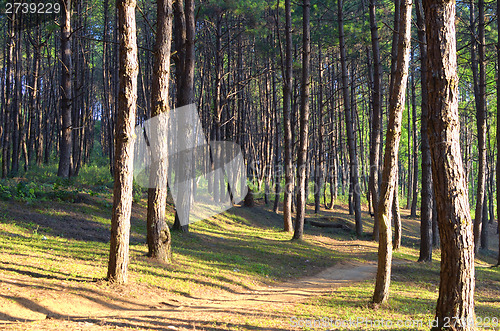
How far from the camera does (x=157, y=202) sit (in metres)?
9.09

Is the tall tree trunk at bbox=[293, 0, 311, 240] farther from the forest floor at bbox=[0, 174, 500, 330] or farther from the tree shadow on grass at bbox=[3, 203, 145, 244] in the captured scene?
the tree shadow on grass at bbox=[3, 203, 145, 244]

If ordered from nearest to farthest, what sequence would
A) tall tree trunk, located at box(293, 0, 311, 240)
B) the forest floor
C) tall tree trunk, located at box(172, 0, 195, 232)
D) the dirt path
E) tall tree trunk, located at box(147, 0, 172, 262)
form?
1. the dirt path
2. the forest floor
3. tall tree trunk, located at box(147, 0, 172, 262)
4. tall tree trunk, located at box(172, 0, 195, 232)
5. tall tree trunk, located at box(293, 0, 311, 240)

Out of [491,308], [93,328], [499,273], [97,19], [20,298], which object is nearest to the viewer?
[93,328]

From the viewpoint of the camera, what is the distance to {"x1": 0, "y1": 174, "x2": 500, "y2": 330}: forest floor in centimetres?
582

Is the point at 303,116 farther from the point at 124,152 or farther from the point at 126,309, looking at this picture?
the point at 126,309

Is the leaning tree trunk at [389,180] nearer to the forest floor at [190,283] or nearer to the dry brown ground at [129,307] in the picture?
the forest floor at [190,283]

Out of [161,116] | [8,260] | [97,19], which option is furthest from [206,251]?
[97,19]

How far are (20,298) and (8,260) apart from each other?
5.86 ft

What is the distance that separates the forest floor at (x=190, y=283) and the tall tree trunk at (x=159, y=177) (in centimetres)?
45

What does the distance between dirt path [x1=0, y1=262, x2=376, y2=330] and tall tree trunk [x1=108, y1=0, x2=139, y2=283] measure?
0.58 metres

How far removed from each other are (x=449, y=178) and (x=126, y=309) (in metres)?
5.18

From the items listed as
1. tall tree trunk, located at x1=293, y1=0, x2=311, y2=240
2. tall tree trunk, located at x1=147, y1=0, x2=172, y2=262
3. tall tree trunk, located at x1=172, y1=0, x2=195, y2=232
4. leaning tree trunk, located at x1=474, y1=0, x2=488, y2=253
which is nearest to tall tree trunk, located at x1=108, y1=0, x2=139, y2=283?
tall tree trunk, located at x1=147, y1=0, x2=172, y2=262

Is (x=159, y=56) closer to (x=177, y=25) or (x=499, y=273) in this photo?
(x=177, y=25)

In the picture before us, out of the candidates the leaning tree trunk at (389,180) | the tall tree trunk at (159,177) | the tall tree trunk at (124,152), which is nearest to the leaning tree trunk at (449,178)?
the leaning tree trunk at (389,180)
